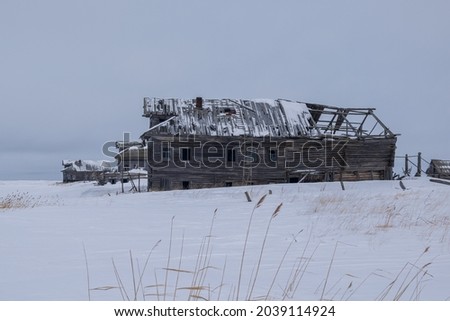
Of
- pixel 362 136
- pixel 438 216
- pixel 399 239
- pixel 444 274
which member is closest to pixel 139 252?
pixel 444 274

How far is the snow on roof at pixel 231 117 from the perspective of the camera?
2475 centimetres

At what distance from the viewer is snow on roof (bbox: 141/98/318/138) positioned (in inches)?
974

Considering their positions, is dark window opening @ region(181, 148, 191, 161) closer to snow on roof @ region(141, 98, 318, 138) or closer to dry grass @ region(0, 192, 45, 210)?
snow on roof @ region(141, 98, 318, 138)

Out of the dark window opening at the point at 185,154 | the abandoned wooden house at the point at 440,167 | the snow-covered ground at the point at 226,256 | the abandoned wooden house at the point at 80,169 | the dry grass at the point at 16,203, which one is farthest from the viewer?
the abandoned wooden house at the point at 80,169

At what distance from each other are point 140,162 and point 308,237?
41.4m

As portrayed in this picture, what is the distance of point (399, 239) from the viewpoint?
5.93 m

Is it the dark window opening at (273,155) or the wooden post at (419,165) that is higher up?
the dark window opening at (273,155)

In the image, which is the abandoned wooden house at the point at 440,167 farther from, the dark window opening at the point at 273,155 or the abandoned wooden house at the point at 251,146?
the dark window opening at the point at 273,155

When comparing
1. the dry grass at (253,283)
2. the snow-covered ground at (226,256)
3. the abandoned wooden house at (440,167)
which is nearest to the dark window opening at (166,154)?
the snow-covered ground at (226,256)

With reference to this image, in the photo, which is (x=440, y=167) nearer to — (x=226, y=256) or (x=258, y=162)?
(x=258, y=162)

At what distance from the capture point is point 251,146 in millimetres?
25359

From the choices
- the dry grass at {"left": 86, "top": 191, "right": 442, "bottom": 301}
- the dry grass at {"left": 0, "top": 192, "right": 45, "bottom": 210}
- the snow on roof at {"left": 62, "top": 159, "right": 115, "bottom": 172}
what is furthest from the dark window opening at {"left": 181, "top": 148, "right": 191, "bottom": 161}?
the snow on roof at {"left": 62, "top": 159, "right": 115, "bottom": 172}

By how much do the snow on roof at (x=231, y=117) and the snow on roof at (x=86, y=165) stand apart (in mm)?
39348

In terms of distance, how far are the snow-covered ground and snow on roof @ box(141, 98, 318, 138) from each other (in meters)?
15.9
